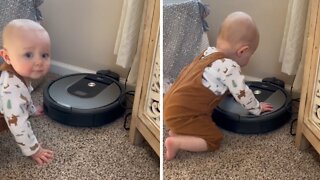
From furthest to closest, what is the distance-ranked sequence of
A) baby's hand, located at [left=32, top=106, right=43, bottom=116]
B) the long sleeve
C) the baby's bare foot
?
1. baby's hand, located at [left=32, top=106, right=43, bottom=116]
2. the long sleeve
3. the baby's bare foot

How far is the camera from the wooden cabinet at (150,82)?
2.55 ft

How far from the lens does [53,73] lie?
40.4 inches

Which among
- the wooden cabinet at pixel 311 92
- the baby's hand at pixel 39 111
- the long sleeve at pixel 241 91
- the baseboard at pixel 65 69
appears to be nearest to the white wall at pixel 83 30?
the baseboard at pixel 65 69

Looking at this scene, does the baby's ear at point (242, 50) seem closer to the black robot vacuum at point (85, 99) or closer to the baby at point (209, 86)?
the baby at point (209, 86)

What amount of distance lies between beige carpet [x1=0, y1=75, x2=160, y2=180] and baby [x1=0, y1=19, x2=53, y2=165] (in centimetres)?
3

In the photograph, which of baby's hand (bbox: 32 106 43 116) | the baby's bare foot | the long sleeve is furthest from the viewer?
baby's hand (bbox: 32 106 43 116)

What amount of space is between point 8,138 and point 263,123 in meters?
0.58

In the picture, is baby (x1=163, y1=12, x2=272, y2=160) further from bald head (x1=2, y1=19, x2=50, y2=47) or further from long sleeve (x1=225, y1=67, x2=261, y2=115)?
bald head (x1=2, y1=19, x2=50, y2=47)

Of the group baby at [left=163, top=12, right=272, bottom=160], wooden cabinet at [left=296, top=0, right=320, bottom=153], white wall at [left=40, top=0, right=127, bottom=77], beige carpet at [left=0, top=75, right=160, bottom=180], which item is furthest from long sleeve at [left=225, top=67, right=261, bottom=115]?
white wall at [left=40, top=0, right=127, bottom=77]

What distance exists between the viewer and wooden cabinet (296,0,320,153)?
0.90m

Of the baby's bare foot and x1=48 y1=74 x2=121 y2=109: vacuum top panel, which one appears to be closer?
the baby's bare foot

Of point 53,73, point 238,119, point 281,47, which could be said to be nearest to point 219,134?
point 238,119

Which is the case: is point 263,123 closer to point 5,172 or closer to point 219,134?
point 219,134

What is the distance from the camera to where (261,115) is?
941 mm
